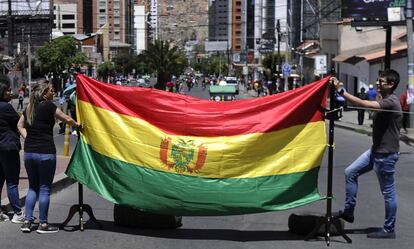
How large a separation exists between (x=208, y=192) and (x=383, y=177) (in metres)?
1.94

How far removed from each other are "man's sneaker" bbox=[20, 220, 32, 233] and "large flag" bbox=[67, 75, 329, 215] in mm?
895

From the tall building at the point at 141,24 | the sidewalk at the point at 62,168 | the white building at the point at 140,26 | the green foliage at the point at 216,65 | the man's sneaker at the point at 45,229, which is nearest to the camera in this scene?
the man's sneaker at the point at 45,229

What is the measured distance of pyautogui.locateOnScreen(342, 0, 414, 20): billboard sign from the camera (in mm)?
32469

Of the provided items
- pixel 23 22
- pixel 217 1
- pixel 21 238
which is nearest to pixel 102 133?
pixel 21 238

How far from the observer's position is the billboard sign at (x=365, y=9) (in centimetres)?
3247

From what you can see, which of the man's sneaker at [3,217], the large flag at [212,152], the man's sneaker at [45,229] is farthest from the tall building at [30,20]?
the large flag at [212,152]

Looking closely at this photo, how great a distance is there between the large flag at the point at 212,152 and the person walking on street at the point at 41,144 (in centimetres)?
55

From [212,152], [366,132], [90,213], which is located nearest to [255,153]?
[212,152]

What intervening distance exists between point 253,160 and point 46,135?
7.70ft

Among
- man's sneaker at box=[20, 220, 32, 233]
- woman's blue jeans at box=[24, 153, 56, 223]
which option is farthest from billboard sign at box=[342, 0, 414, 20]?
man's sneaker at box=[20, 220, 32, 233]

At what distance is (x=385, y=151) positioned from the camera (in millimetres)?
7066

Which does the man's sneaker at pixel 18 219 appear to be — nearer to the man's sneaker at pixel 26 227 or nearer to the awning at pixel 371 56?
the man's sneaker at pixel 26 227

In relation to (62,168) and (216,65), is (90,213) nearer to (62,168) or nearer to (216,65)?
(62,168)

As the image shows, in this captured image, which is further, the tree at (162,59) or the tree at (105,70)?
the tree at (105,70)
